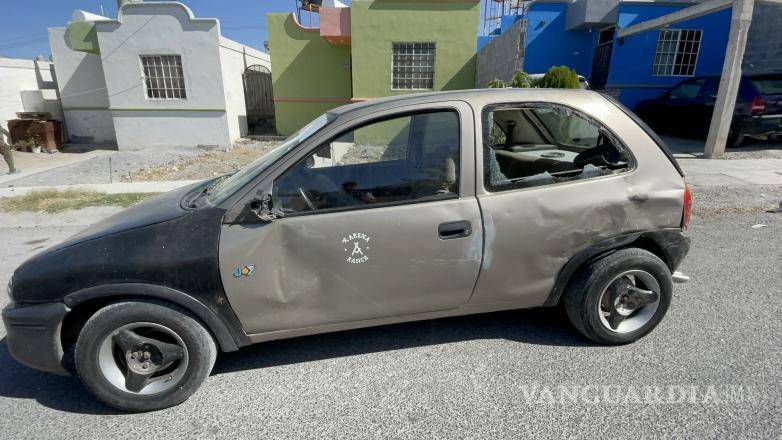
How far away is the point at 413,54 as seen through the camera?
1242cm

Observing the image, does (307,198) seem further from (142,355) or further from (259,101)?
(259,101)

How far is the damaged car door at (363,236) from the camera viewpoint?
93.0 inches

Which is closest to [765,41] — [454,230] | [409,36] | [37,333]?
[409,36]

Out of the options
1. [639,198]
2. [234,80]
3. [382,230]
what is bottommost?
[382,230]

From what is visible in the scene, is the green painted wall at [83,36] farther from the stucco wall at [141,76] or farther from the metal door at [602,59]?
the metal door at [602,59]

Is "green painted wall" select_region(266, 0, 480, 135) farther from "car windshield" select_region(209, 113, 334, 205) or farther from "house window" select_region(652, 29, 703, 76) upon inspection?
"car windshield" select_region(209, 113, 334, 205)

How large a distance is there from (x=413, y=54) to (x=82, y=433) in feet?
39.9

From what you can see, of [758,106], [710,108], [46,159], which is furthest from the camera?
[46,159]

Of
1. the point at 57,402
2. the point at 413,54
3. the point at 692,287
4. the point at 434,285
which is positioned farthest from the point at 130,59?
the point at 692,287

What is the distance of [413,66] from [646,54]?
7239 mm

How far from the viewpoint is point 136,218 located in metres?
2.56

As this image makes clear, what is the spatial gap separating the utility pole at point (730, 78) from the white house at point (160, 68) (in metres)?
13.2

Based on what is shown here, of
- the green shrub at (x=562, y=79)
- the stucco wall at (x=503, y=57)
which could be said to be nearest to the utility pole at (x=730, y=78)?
the green shrub at (x=562, y=79)

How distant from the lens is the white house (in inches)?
497
